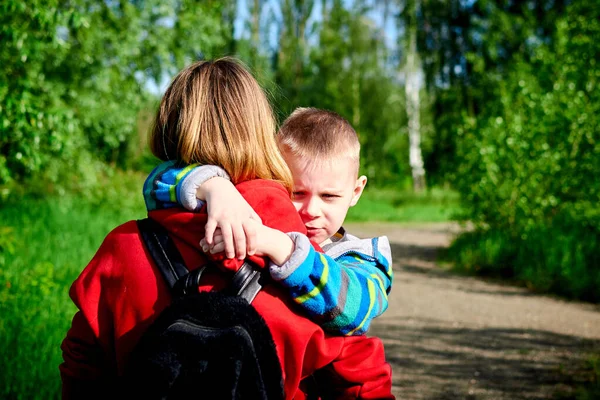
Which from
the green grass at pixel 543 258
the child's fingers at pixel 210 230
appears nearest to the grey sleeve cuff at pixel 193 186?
the child's fingers at pixel 210 230

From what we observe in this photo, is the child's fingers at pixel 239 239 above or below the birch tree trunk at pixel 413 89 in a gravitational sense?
below

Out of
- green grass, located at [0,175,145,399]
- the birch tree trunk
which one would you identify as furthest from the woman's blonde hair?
the birch tree trunk

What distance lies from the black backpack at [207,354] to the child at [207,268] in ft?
0.27

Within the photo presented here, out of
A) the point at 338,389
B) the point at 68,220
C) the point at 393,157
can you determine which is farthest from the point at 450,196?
the point at 338,389

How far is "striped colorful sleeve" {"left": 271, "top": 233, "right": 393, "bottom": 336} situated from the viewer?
1436 millimetres

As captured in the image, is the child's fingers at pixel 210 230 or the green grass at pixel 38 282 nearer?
the child's fingers at pixel 210 230

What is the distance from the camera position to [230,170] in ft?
5.13

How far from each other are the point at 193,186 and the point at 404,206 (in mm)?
21841

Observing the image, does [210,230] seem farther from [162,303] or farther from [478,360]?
[478,360]

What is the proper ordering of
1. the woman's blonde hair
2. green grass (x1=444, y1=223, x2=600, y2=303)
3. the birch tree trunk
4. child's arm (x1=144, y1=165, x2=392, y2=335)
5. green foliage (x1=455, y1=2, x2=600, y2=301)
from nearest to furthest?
1. child's arm (x1=144, y1=165, x2=392, y2=335)
2. the woman's blonde hair
3. green grass (x1=444, y1=223, x2=600, y2=303)
4. green foliage (x1=455, y1=2, x2=600, y2=301)
5. the birch tree trunk

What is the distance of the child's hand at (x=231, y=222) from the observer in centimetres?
136

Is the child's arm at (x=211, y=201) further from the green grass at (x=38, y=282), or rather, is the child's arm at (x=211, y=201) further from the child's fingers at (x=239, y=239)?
the green grass at (x=38, y=282)

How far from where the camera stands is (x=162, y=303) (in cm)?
145

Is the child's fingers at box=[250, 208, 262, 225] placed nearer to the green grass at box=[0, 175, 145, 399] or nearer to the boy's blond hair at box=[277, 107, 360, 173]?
the boy's blond hair at box=[277, 107, 360, 173]
